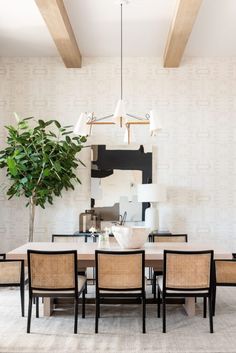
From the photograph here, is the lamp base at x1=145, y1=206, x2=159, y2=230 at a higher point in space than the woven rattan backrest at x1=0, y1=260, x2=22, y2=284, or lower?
higher

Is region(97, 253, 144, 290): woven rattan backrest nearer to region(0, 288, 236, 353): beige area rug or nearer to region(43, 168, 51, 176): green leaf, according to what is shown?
region(0, 288, 236, 353): beige area rug

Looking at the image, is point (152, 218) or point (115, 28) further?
point (152, 218)

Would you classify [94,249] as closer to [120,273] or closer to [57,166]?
[120,273]

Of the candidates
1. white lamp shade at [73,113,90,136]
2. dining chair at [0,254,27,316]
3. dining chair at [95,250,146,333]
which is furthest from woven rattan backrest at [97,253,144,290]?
white lamp shade at [73,113,90,136]

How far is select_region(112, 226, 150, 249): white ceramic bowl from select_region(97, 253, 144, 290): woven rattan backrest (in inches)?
21.0

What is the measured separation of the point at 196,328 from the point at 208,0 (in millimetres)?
3565

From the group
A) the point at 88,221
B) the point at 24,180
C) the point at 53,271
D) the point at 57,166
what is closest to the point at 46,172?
the point at 57,166

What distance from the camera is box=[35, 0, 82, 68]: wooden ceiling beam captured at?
186 inches

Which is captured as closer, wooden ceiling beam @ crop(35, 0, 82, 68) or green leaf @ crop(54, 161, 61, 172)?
wooden ceiling beam @ crop(35, 0, 82, 68)

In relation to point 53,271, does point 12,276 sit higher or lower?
lower

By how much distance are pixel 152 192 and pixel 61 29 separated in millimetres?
2546

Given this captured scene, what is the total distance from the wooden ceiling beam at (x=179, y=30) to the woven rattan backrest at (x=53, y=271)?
9.49 feet

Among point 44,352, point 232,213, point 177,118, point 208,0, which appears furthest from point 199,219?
point 44,352

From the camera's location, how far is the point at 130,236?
14.7 ft
